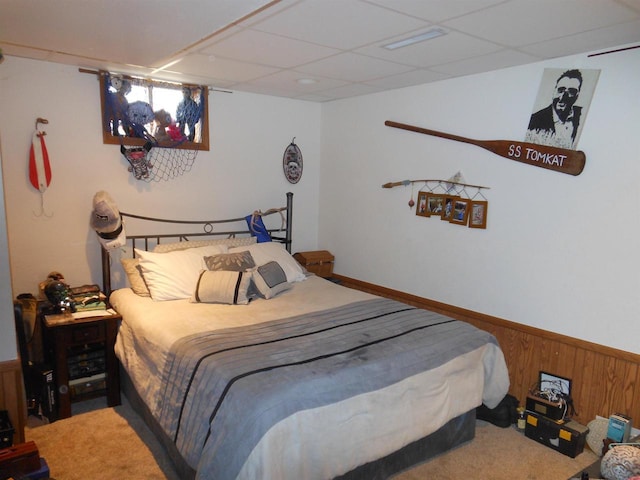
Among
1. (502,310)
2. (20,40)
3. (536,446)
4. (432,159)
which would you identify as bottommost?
(536,446)

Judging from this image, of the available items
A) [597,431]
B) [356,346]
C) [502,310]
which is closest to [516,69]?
[502,310]

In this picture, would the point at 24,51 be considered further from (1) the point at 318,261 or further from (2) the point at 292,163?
(1) the point at 318,261

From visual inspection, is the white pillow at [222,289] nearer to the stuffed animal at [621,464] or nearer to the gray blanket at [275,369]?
the gray blanket at [275,369]

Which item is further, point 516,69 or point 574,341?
point 516,69

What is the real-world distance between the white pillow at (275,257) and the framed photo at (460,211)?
132 cm

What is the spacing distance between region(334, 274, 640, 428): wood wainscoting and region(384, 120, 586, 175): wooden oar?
3.54 feet

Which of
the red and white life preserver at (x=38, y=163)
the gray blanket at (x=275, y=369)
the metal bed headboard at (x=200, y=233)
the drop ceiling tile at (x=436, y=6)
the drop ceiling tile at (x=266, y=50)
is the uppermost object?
the drop ceiling tile at (x=436, y=6)

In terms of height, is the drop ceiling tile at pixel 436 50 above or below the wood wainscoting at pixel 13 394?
above

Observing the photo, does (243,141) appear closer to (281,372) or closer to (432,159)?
(432,159)

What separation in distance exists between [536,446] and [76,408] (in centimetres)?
299

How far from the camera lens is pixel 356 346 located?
7.70 feet

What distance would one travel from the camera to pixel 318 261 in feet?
14.5

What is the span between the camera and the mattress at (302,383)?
1.83 meters

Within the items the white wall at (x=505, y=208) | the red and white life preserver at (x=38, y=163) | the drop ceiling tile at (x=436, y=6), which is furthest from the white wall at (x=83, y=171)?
the drop ceiling tile at (x=436, y=6)
